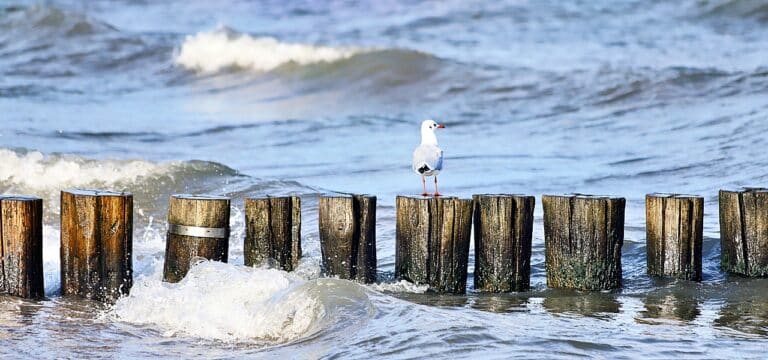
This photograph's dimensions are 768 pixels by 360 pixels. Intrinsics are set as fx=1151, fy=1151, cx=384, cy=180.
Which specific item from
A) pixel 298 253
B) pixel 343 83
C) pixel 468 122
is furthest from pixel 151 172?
pixel 343 83

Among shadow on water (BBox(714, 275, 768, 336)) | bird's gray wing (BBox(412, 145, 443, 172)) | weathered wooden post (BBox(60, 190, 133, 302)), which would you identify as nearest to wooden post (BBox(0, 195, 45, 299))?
weathered wooden post (BBox(60, 190, 133, 302))

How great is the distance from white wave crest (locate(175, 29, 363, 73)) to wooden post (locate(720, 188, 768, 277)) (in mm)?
17932

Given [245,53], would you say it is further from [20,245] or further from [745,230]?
[745,230]

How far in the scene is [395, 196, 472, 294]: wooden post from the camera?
6.96m

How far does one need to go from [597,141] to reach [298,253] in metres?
8.61

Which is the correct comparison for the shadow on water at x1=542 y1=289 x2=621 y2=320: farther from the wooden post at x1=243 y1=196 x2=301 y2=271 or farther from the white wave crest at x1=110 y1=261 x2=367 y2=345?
the wooden post at x1=243 y1=196 x2=301 y2=271

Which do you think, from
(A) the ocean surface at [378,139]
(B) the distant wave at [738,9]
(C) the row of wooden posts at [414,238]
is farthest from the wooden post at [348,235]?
(B) the distant wave at [738,9]

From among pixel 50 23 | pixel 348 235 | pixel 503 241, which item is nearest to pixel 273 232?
pixel 348 235

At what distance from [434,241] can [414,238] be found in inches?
4.9

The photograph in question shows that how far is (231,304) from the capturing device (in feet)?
22.3

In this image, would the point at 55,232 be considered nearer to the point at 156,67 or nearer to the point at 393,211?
the point at 393,211

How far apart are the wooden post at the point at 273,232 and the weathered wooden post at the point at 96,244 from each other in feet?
2.42

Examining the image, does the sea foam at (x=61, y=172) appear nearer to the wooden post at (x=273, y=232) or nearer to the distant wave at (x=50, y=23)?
the wooden post at (x=273, y=232)

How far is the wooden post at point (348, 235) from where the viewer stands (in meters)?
7.12
